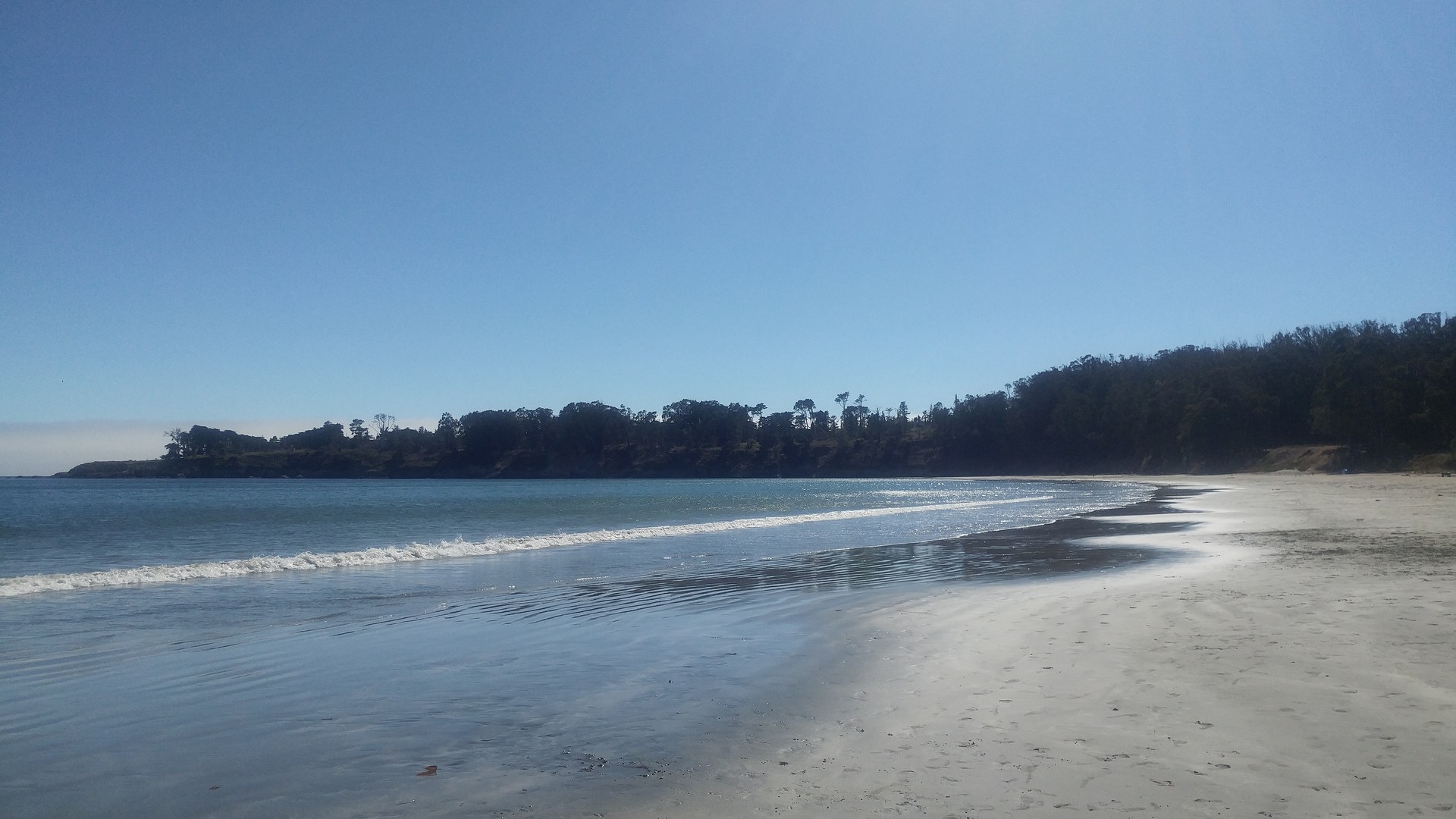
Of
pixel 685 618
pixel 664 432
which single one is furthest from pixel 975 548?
pixel 664 432

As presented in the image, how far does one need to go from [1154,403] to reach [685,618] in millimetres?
124829

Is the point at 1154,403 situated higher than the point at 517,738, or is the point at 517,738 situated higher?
the point at 1154,403

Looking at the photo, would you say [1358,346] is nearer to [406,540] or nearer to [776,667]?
[406,540]

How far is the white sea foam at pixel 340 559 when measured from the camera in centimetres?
1722

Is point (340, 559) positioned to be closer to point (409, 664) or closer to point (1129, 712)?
point (409, 664)

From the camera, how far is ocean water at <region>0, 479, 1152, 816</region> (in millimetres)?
5699

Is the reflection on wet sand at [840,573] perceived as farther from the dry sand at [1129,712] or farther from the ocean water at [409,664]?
the dry sand at [1129,712]

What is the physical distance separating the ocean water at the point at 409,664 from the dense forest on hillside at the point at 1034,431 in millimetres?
71761

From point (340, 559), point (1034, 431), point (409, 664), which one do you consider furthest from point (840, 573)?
point (1034, 431)

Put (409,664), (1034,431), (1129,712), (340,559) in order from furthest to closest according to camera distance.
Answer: (1034,431), (340,559), (409,664), (1129,712)

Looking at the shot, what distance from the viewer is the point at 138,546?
27188 millimetres

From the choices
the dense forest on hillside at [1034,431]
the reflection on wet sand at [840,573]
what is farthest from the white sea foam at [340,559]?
the dense forest on hillside at [1034,431]

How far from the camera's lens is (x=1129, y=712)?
21.4ft

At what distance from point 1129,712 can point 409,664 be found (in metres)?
7.04
